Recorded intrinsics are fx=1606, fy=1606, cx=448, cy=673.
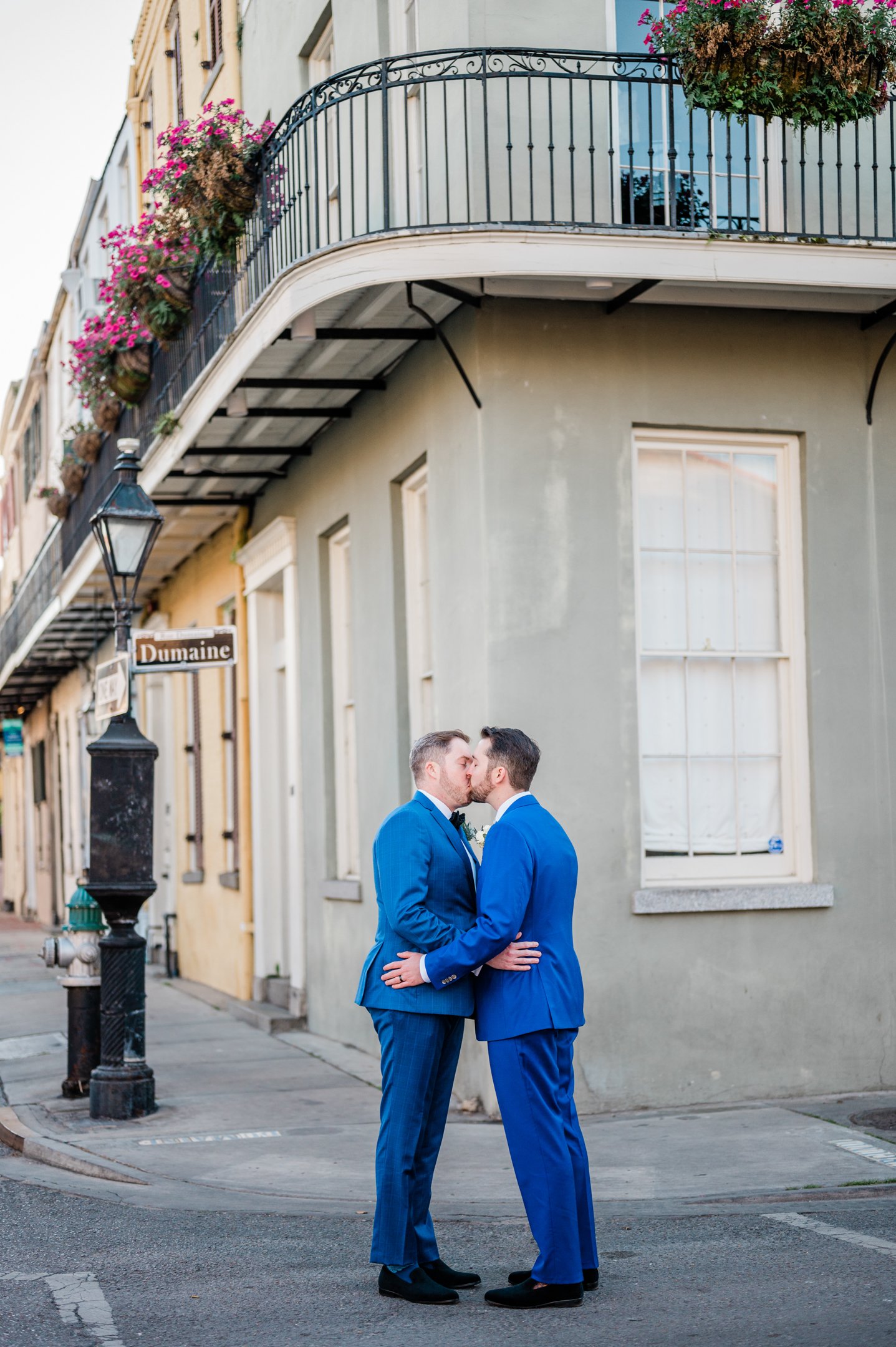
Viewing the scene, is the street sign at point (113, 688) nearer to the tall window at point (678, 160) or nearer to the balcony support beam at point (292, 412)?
the balcony support beam at point (292, 412)

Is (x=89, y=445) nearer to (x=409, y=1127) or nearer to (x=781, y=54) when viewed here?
(x=781, y=54)

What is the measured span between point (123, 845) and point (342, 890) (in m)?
2.64

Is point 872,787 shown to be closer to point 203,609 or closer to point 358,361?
point 358,361

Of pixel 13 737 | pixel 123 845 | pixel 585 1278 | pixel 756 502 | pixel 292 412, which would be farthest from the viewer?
pixel 13 737

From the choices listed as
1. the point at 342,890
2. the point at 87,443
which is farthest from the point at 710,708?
the point at 87,443

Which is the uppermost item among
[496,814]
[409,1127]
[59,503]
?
[59,503]

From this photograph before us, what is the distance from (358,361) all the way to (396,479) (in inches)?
31.0

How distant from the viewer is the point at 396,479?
10211mm

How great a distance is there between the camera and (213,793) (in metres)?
15.7

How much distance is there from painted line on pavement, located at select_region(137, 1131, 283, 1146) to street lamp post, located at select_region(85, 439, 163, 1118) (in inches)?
22.6

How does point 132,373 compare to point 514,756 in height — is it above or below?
above

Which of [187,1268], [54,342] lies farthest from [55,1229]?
[54,342]

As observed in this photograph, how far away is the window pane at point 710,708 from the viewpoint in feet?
30.0

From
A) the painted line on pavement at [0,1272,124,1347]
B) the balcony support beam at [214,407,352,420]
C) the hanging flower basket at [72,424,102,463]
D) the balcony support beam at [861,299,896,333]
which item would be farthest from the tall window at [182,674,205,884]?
the painted line on pavement at [0,1272,124,1347]
